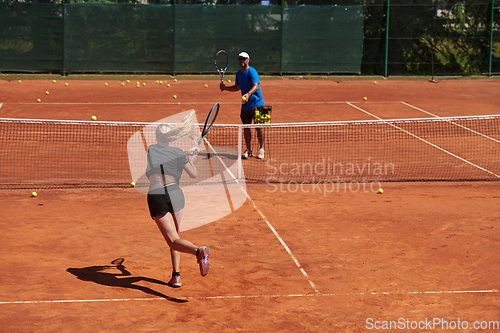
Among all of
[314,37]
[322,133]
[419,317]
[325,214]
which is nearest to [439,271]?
[419,317]

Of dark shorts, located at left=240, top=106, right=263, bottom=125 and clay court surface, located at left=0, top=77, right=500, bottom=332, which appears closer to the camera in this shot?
clay court surface, located at left=0, top=77, right=500, bottom=332

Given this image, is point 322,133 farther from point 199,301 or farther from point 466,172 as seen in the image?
point 199,301

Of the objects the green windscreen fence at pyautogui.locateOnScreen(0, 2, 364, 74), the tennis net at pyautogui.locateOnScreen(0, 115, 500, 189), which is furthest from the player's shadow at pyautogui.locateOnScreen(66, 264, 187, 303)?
the green windscreen fence at pyautogui.locateOnScreen(0, 2, 364, 74)

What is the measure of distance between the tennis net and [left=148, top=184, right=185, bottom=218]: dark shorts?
12.4 ft

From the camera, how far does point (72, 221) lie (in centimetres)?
745

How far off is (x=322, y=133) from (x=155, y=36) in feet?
34.1

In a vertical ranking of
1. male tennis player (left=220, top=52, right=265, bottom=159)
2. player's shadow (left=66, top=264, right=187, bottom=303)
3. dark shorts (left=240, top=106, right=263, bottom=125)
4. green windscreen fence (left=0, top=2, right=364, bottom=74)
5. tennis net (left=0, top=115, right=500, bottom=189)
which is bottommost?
player's shadow (left=66, top=264, right=187, bottom=303)

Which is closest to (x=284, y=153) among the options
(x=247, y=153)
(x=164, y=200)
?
(x=247, y=153)

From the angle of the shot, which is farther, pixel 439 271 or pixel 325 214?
pixel 325 214

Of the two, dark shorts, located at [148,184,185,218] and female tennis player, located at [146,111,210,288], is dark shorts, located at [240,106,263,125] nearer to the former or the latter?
female tennis player, located at [146,111,210,288]

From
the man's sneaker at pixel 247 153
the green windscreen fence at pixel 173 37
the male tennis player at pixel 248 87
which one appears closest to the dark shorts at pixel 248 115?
the male tennis player at pixel 248 87

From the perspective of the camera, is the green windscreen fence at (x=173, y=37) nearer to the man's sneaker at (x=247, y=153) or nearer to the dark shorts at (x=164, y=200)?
the man's sneaker at (x=247, y=153)

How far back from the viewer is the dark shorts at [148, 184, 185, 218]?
536cm

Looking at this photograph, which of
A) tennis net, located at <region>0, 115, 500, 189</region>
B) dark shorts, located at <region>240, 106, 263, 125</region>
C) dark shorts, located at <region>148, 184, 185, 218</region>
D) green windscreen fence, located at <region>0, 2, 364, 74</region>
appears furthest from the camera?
green windscreen fence, located at <region>0, 2, 364, 74</region>
